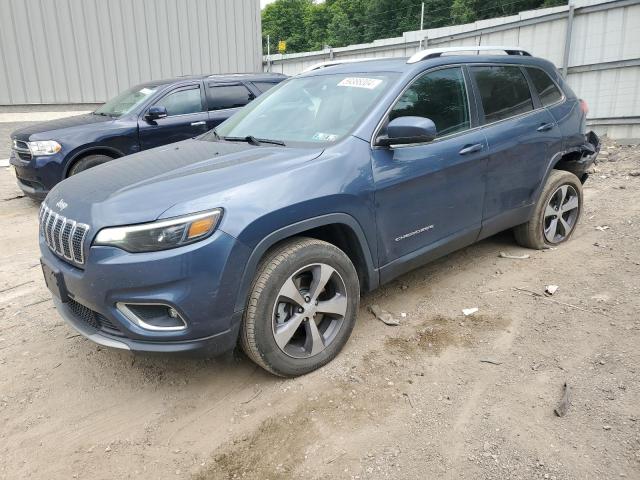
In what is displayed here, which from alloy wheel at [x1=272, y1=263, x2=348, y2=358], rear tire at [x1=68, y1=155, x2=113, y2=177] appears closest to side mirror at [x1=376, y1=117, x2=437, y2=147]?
alloy wheel at [x1=272, y1=263, x2=348, y2=358]

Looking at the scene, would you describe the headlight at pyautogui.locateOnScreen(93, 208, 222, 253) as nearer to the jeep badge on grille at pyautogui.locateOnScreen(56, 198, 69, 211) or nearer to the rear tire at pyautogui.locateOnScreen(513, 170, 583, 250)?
the jeep badge on grille at pyautogui.locateOnScreen(56, 198, 69, 211)

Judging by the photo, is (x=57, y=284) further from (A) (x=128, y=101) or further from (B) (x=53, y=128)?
(A) (x=128, y=101)

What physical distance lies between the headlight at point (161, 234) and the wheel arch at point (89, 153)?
16.2 ft

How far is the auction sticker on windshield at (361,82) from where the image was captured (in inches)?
136

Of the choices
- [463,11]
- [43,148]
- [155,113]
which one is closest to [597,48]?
[155,113]

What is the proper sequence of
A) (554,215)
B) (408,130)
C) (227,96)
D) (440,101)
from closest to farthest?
(408,130) < (440,101) < (554,215) < (227,96)

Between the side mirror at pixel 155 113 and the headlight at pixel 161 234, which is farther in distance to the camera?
the side mirror at pixel 155 113

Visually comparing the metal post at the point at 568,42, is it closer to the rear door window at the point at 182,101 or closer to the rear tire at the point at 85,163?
the rear door window at the point at 182,101

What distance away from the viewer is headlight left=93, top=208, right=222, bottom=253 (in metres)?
2.42

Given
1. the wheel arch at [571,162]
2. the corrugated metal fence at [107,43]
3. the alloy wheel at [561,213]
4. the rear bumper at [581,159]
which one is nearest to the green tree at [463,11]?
the corrugated metal fence at [107,43]

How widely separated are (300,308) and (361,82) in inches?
66.1

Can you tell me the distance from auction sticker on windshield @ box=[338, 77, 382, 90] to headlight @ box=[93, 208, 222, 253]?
5.43ft

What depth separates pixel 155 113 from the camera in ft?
23.8

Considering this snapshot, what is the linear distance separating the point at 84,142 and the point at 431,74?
507 centimetres
